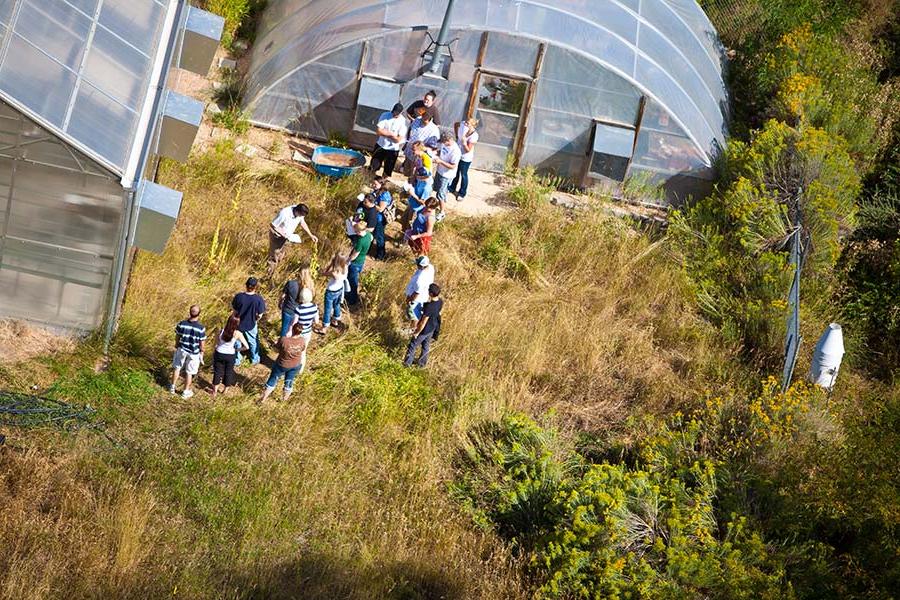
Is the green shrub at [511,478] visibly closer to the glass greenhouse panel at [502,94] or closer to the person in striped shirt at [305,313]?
the person in striped shirt at [305,313]

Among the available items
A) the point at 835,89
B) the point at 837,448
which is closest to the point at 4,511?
the point at 837,448

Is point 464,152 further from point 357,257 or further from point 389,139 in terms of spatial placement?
point 357,257

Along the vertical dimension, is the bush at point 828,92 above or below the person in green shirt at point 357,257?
above

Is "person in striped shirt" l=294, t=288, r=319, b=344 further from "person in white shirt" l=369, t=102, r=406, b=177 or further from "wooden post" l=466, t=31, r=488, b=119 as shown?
"wooden post" l=466, t=31, r=488, b=119

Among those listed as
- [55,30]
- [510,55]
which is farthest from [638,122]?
[55,30]

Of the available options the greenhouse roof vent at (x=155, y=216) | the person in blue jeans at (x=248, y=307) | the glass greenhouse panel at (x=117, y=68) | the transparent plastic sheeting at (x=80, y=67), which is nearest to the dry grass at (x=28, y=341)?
the greenhouse roof vent at (x=155, y=216)

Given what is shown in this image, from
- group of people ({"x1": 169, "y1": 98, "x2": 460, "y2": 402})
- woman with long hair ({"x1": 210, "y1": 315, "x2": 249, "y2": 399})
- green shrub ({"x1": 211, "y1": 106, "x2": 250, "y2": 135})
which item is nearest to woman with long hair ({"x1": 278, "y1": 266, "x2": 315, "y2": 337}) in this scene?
group of people ({"x1": 169, "y1": 98, "x2": 460, "y2": 402})

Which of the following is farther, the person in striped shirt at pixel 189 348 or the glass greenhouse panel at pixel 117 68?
the glass greenhouse panel at pixel 117 68

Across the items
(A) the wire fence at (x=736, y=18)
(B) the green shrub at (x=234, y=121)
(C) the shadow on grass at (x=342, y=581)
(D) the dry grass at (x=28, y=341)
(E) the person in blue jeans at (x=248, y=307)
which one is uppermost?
(A) the wire fence at (x=736, y=18)
